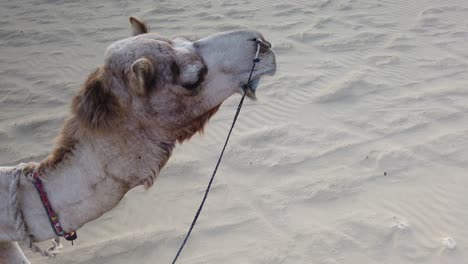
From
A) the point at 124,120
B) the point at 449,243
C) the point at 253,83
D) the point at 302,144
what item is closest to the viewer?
the point at 124,120

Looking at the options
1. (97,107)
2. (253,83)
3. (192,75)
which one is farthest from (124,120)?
(253,83)

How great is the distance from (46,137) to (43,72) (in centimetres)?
152

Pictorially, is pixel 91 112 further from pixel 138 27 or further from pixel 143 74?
pixel 138 27

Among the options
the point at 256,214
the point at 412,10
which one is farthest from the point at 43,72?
the point at 412,10

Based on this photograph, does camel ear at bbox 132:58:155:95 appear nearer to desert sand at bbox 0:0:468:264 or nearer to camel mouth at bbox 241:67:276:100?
camel mouth at bbox 241:67:276:100

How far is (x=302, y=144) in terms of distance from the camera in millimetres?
4859

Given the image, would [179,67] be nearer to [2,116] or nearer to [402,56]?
[2,116]

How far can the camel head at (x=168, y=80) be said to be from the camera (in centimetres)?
218

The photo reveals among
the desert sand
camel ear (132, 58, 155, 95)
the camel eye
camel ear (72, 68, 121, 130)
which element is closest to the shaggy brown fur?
camel ear (72, 68, 121, 130)

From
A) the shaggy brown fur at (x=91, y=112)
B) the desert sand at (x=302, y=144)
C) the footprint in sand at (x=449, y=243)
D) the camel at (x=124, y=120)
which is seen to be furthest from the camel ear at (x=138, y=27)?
the footprint in sand at (x=449, y=243)

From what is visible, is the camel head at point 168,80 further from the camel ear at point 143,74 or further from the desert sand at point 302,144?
the desert sand at point 302,144

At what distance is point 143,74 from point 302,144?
2979mm

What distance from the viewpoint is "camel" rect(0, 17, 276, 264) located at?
2.20m

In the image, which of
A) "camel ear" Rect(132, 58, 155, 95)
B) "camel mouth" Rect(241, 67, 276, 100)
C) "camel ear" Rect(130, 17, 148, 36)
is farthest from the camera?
"camel ear" Rect(130, 17, 148, 36)
